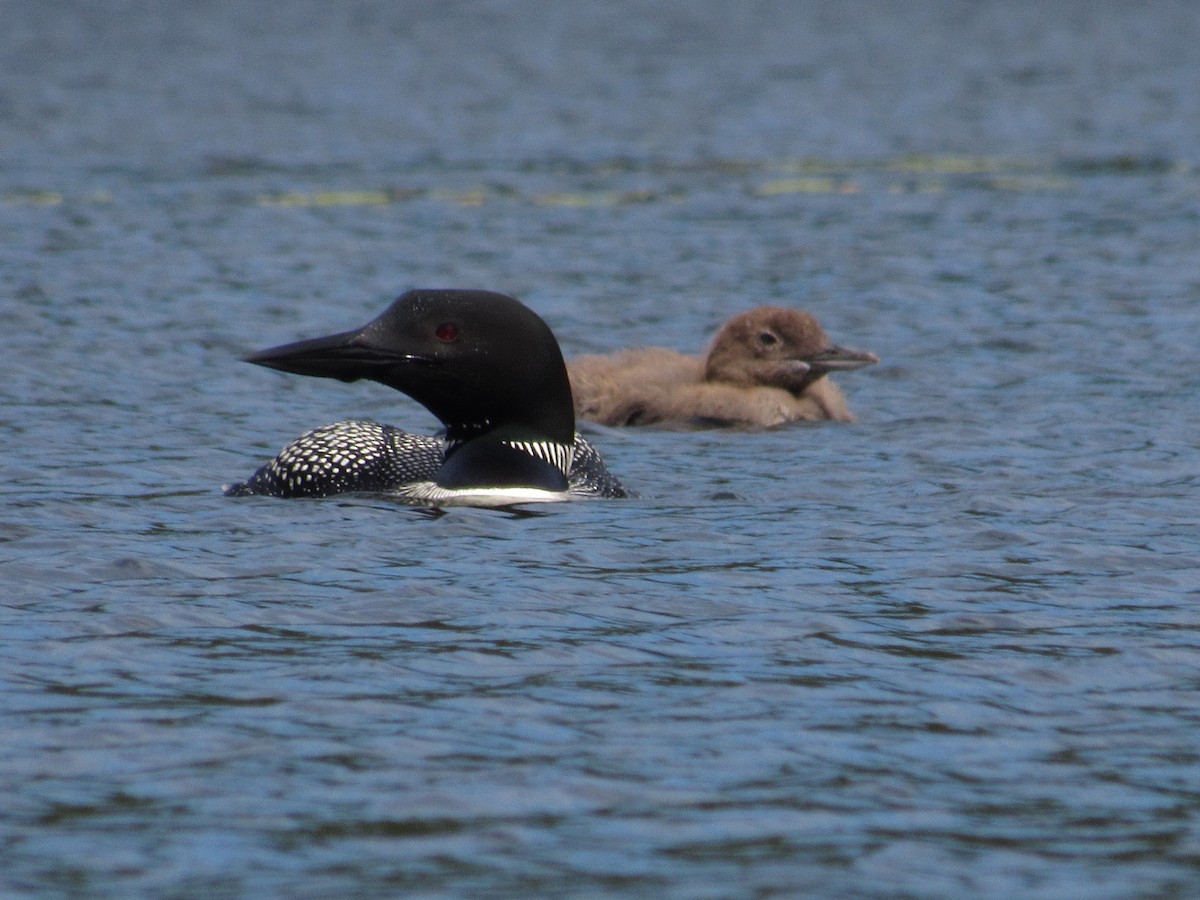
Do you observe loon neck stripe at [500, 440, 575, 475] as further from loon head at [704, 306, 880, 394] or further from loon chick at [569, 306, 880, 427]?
loon head at [704, 306, 880, 394]

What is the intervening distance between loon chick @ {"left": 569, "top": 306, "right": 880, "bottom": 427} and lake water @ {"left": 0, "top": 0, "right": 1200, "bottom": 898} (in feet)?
0.93

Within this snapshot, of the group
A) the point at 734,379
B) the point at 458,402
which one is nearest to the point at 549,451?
the point at 458,402

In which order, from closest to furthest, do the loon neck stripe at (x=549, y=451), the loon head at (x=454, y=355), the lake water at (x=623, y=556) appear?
the lake water at (x=623, y=556) < the loon head at (x=454, y=355) < the loon neck stripe at (x=549, y=451)

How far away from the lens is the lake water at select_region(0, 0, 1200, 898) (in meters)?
4.87

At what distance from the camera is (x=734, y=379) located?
37.0 ft

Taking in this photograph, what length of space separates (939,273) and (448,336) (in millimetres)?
7159

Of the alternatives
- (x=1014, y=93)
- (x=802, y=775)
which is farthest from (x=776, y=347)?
(x=1014, y=93)

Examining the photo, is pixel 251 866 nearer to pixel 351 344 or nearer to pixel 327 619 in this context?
pixel 327 619

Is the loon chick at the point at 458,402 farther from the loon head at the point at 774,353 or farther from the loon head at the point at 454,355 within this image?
the loon head at the point at 774,353

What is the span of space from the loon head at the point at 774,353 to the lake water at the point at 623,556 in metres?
0.34

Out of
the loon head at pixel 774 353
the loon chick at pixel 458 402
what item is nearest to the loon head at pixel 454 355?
the loon chick at pixel 458 402

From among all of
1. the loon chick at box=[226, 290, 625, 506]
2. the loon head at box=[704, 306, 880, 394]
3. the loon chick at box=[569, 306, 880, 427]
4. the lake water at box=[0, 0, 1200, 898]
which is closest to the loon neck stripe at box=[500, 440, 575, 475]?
the loon chick at box=[226, 290, 625, 506]

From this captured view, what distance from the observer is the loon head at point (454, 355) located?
28.0 ft

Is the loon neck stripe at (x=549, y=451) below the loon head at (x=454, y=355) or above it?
below
